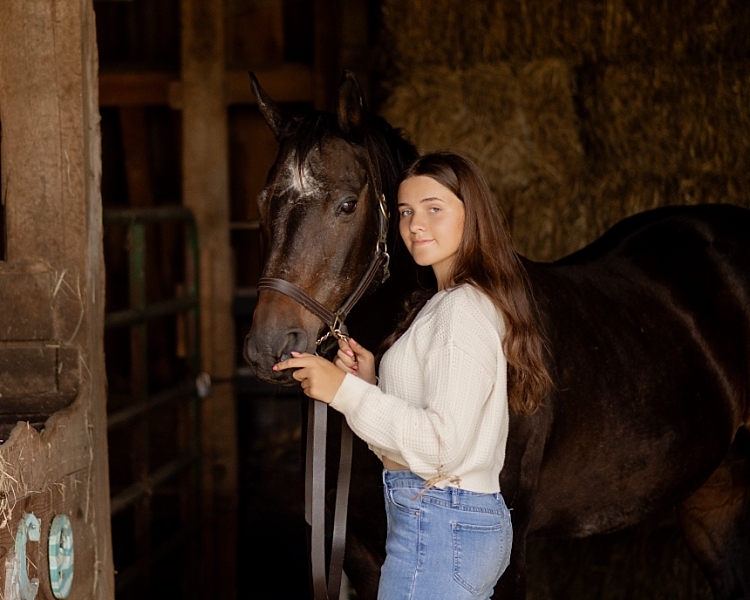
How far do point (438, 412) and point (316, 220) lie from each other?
57cm

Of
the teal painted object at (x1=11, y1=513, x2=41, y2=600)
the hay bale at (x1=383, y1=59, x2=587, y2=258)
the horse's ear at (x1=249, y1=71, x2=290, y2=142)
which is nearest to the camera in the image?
the teal painted object at (x1=11, y1=513, x2=41, y2=600)

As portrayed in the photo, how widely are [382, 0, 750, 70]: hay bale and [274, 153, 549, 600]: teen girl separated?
191 centimetres

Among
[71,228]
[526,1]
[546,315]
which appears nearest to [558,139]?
[526,1]

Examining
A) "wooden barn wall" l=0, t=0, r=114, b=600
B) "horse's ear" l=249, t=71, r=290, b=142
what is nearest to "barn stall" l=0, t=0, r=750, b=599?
"wooden barn wall" l=0, t=0, r=114, b=600

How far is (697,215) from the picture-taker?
3.13 m

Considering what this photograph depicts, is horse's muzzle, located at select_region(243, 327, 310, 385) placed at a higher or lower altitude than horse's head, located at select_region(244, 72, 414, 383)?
lower

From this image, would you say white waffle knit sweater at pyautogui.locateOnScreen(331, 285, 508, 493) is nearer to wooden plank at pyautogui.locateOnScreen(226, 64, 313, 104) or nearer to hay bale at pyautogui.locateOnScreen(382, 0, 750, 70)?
hay bale at pyautogui.locateOnScreen(382, 0, 750, 70)

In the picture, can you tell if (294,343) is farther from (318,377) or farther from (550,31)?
(550,31)

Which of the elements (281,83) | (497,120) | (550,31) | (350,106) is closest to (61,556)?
(350,106)

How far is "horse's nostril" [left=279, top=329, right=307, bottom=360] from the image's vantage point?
188 cm

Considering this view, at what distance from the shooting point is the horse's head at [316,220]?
1904 mm

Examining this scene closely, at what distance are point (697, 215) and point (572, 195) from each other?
23.5 inches

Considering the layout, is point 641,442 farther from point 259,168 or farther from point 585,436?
point 259,168

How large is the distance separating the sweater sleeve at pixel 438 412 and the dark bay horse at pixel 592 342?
29 centimetres
